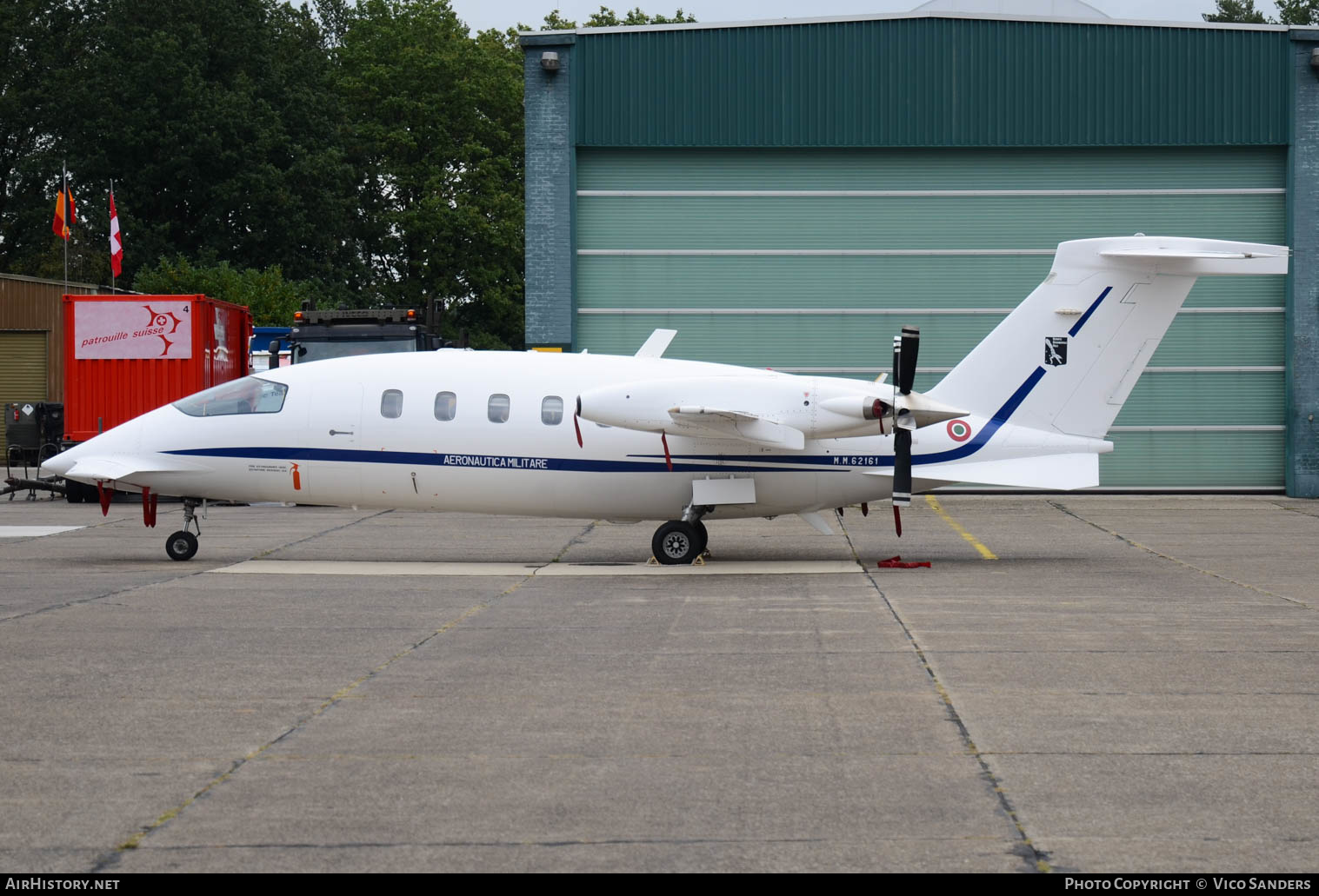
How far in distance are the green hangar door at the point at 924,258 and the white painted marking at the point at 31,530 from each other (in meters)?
12.1

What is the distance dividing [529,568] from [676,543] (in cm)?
195

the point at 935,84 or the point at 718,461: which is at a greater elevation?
the point at 935,84

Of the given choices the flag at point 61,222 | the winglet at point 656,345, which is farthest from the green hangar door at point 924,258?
the flag at point 61,222

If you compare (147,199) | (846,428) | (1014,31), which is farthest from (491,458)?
(147,199)

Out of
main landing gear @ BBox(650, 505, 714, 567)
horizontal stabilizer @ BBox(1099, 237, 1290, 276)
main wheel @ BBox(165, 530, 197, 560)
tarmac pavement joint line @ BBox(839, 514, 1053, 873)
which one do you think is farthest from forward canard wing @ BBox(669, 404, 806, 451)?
main wheel @ BBox(165, 530, 197, 560)

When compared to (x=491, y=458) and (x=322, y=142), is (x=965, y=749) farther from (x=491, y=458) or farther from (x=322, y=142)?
(x=322, y=142)

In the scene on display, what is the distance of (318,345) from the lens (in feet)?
99.0

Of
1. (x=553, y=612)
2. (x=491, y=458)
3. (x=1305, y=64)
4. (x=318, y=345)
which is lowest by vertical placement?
(x=553, y=612)

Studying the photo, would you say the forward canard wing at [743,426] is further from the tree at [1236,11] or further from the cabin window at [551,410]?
the tree at [1236,11]

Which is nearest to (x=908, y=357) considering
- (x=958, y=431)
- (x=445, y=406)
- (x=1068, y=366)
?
(x=958, y=431)

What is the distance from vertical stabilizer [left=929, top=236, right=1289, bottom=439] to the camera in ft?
64.4

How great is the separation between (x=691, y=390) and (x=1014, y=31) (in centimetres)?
1791

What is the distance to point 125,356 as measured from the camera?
30.6m

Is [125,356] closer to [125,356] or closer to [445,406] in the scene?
[125,356]
